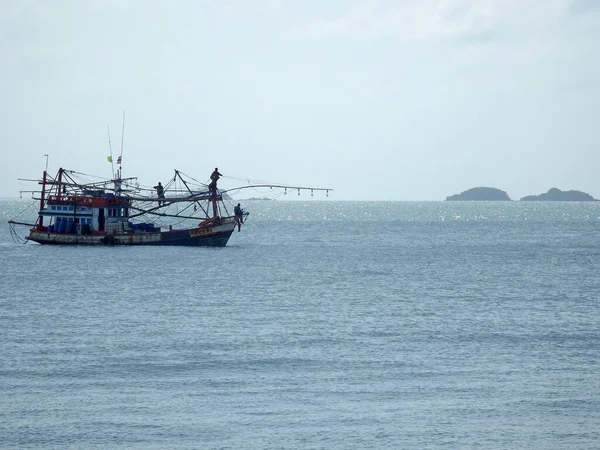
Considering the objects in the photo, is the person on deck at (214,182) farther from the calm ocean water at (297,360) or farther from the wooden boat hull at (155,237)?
the calm ocean water at (297,360)

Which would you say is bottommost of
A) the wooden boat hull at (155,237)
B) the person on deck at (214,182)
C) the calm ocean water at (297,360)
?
the calm ocean water at (297,360)

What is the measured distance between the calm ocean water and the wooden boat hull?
22.5 metres

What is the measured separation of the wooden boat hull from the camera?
99875 millimetres

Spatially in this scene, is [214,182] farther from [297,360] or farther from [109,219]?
[297,360]

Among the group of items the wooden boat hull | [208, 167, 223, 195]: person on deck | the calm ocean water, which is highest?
[208, 167, 223, 195]: person on deck

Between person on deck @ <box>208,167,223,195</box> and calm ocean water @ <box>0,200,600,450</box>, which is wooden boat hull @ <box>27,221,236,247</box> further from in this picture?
calm ocean water @ <box>0,200,600,450</box>

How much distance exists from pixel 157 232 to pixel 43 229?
1370 centimetres

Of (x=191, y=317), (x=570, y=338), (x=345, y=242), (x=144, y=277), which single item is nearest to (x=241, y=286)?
(x=144, y=277)

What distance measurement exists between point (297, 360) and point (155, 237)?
66.6 metres

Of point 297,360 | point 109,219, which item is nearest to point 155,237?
point 109,219

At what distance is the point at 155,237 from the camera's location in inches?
4011

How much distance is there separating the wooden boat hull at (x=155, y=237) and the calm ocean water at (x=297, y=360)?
A: 22.5 meters

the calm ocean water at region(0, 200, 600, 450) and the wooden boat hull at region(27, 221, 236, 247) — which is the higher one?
the wooden boat hull at region(27, 221, 236, 247)

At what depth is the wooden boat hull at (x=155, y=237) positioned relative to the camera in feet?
328
